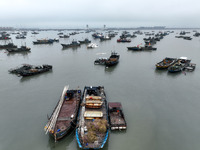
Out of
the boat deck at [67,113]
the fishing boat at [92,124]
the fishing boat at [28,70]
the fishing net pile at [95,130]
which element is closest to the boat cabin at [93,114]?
the fishing boat at [92,124]

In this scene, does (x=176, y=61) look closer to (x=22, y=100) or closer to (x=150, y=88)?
(x=150, y=88)

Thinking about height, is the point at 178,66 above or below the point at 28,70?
above

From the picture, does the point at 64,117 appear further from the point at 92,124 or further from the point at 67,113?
the point at 92,124

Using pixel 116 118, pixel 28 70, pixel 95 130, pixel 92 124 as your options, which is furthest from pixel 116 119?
pixel 28 70

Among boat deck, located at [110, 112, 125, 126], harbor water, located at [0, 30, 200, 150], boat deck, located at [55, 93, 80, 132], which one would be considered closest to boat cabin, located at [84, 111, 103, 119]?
boat deck, located at [55, 93, 80, 132]

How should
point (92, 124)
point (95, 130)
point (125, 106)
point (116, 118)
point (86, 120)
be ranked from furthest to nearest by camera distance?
point (125, 106), point (116, 118), point (86, 120), point (92, 124), point (95, 130)

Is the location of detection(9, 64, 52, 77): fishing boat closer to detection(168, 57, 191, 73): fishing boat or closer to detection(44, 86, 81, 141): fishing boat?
detection(44, 86, 81, 141): fishing boat

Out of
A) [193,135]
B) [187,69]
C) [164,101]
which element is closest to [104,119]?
[193,135]
